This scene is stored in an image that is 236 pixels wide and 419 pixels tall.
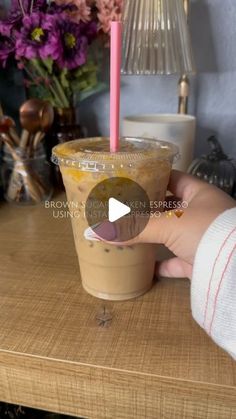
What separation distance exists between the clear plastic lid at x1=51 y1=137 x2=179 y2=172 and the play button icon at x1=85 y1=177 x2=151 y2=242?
0.02 metres

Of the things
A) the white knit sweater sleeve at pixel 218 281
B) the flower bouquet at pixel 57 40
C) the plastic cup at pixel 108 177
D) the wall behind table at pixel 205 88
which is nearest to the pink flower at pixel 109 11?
the flower bouquet at pixel 57 40

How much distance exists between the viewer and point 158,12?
25.4 inches

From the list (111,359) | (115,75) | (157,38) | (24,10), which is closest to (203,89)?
(157,38)

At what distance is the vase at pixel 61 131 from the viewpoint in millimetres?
710

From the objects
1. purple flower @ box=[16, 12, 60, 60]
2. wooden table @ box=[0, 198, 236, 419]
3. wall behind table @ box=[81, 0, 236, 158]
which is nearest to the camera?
wooden table @ box=[0, 198, 236, 419]

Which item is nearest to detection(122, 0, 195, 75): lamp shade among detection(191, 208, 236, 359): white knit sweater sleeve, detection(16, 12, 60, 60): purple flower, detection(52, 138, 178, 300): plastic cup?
detection(16, 12, 60, 60): purple flower

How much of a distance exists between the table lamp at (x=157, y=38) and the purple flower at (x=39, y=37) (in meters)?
0.13

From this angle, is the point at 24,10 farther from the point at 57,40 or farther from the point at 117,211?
the point at 117,211

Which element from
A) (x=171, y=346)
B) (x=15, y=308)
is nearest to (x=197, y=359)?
(x=171, y=346)

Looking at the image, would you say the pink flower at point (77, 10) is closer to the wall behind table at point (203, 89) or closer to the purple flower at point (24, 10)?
the purple flower at point (24, 10)

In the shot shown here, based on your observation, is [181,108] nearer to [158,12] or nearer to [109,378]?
[158,12]

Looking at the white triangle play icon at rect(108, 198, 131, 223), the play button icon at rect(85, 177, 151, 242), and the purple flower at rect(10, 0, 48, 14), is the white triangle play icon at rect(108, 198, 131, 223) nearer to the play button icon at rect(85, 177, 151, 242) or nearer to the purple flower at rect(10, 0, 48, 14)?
the play button icon at rect(85, 177, 151, 242)

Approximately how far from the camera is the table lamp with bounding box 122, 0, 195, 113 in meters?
0.65

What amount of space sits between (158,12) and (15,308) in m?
0.55
